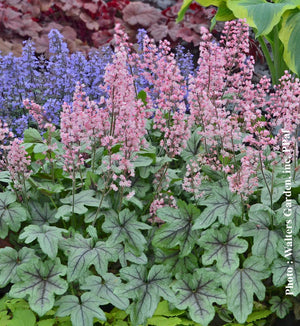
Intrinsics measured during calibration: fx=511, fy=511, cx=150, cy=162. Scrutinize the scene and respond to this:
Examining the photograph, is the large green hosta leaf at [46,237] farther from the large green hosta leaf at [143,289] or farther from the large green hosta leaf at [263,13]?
the large green hosta leaf at [263,13]

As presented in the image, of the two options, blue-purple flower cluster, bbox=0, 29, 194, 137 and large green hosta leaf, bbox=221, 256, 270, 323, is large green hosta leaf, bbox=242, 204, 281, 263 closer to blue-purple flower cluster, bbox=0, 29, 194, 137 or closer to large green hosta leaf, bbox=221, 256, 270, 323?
large green hosta leaf, bbox=221, 256, 270, 323

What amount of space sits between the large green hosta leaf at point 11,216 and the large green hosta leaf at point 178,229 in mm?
616

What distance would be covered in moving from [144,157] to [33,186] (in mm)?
561

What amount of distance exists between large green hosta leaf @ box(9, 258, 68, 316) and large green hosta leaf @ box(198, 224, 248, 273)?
1.97 feet

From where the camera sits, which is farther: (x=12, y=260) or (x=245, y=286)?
(x=12, y=260)

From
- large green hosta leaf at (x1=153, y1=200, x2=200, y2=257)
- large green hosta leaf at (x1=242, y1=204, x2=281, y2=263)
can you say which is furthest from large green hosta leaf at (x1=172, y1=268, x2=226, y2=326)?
large green hosta leaf at (x1=242, y1=204, x2=281, y2=263)

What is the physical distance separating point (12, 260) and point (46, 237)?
9.2 inches

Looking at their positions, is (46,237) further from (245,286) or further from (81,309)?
(245,286)

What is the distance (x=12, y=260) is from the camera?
2225mm

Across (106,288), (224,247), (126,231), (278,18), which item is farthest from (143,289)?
(278,18)

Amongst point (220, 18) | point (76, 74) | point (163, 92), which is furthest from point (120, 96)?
point (220, 18)

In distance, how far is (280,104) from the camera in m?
2.26

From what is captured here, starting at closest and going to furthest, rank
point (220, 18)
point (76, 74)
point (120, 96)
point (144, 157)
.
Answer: point (120, 96), point (144, 157), point (76, 74), point (220, 18)

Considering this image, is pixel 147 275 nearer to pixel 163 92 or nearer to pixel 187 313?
pixel 187 313
